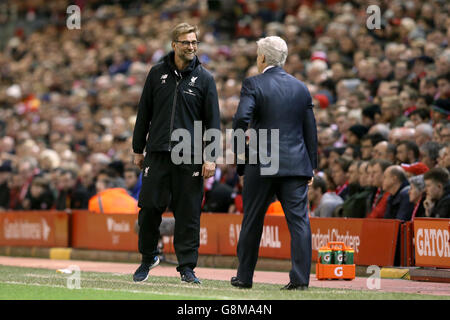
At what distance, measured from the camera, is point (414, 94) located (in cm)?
1539

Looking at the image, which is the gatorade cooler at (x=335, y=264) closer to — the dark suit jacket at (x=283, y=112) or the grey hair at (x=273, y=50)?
the dark suit jacket at (x=283, y=112)

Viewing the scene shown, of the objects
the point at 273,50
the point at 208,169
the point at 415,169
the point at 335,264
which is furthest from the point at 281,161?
the point at 415,169

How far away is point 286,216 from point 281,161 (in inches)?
20.6

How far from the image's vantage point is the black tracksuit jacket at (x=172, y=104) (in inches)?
379

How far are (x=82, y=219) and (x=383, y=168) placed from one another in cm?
620

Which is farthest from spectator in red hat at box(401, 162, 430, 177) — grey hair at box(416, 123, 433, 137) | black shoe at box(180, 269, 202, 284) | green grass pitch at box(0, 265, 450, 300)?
black shoe at box(180, 269, 202, 284)

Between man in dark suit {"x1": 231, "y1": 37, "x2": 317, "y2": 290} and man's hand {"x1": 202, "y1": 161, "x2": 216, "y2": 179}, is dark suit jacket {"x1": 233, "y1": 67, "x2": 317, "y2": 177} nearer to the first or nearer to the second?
man in dark suit {"x1": 231, "y1": 37, "x2": 317, "y2": 290}

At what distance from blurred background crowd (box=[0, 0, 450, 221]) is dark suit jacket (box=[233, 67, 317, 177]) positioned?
288cm

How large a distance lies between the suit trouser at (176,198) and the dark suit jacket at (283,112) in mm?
1003

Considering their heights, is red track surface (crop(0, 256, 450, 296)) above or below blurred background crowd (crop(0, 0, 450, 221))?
below

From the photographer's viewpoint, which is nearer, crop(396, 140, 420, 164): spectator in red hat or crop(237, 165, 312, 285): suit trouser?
crop(237, 165, 312, 285): suit trouser

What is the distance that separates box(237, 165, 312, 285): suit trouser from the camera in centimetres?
896

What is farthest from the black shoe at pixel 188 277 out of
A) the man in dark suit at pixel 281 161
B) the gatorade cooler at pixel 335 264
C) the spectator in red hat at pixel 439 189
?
the spectator in red hat at pixel 439 189
